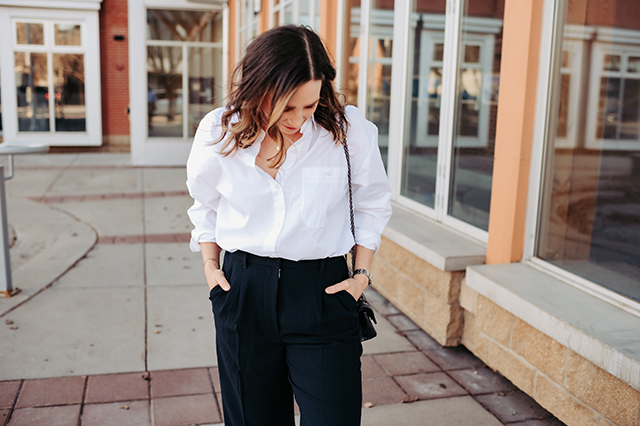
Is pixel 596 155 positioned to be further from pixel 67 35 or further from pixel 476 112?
pixel 67 35

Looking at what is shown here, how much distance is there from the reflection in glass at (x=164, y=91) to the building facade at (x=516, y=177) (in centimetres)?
766

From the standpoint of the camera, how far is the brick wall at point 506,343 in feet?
8.62

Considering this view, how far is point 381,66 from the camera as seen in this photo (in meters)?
5.46

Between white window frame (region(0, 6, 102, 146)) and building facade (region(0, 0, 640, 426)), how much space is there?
10937 millimetres

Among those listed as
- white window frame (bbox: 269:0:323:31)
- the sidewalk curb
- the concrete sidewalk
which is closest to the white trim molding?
white window frame (bbox: 269:0:323:31)

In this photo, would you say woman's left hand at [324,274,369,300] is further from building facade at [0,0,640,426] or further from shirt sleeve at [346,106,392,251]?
building facade at [0,0,640,426]

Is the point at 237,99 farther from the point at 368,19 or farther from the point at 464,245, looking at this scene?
the point at 368,19

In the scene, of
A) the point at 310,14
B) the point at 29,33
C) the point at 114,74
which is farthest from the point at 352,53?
the point at 29,33

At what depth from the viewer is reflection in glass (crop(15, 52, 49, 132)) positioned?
1572cm

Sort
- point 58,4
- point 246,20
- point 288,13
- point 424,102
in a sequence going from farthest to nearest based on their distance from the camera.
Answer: point 58,4 < point 246,20 < point 288,13 < point 424,102

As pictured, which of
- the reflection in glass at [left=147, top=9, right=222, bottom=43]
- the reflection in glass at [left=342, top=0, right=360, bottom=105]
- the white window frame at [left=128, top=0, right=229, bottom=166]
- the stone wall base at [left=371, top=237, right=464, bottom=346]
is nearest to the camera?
the stone wall base at [left=371, top=237, right=464, bottom=346]

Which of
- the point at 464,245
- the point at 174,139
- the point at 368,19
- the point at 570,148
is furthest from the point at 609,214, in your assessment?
the point at 174,139

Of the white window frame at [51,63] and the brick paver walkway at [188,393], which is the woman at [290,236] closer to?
the brick paver walkway at [188,393]

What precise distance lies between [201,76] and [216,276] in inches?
500
